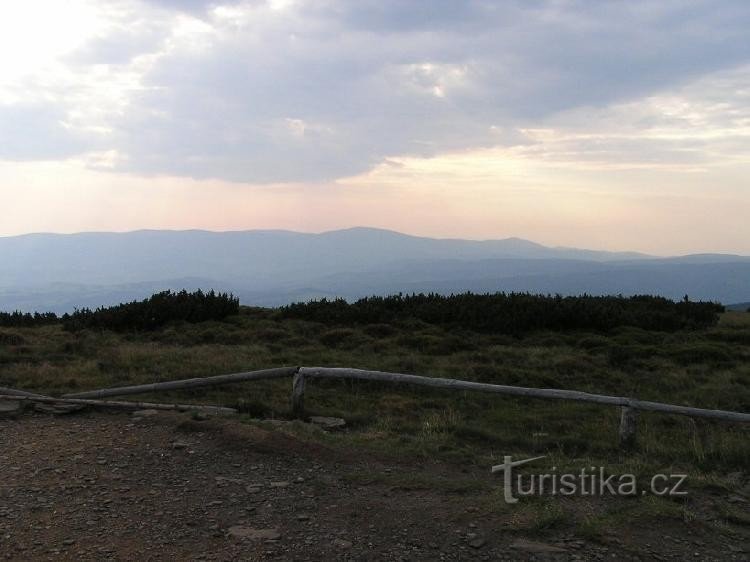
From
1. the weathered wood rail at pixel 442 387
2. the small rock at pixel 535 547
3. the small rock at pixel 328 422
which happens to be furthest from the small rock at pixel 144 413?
the small rock at pixel 535 547

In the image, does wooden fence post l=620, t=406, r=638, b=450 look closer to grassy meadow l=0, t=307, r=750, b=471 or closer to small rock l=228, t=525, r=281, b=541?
grassy meadow l=0, t=307, r=750, b=471

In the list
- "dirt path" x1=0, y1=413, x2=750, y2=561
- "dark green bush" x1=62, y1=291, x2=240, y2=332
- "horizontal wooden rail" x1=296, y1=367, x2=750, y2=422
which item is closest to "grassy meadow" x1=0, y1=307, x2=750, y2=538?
"dirt path" x1=0, y1=413, x2=750, y2=561

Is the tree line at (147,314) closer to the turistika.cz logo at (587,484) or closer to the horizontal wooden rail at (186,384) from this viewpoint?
the horizontal wooden rail at (186,384)

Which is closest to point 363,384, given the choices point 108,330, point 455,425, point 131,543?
point 455,425

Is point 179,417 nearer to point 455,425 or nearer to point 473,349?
point 455,425

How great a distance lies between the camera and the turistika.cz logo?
5.50 meters

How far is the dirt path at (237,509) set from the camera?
4.45m

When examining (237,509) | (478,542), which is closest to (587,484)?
(478,542)

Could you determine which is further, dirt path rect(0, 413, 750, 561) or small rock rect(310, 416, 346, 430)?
small rock rect(310, 416, 346, 430)

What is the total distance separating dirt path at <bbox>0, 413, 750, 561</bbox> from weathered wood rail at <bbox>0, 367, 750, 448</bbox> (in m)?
1.46

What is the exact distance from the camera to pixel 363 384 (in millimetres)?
10422

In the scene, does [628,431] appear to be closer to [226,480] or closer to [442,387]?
[442,387]

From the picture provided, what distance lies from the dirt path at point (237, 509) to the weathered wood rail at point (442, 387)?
1455mm

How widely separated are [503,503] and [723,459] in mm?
3493
